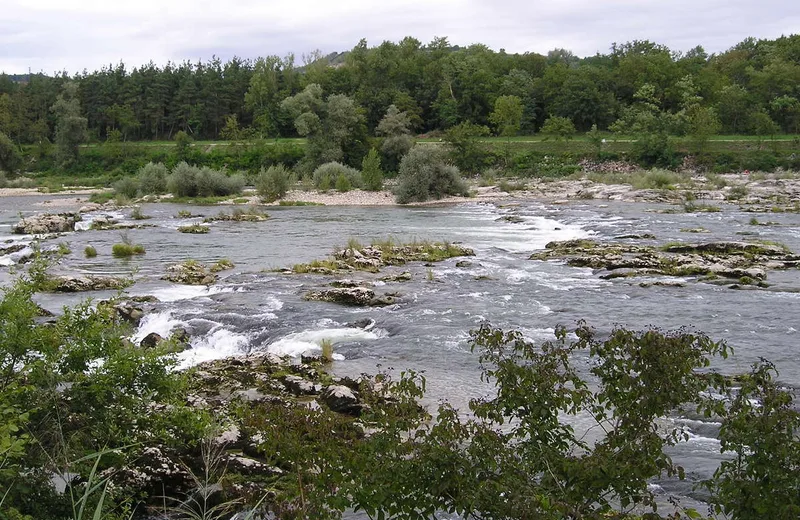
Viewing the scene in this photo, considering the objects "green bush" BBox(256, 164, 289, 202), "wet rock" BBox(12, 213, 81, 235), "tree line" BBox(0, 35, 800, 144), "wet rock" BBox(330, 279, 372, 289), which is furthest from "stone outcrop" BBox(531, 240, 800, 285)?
"tree line" BBox(0, 35, 800, 144)

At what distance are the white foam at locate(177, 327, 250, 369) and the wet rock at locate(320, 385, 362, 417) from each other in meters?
4.52

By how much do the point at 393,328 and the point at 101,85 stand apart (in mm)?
105865

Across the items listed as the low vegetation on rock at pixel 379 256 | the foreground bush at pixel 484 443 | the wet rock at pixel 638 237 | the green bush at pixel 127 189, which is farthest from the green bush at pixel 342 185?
the foreground bush at pixel 484 443

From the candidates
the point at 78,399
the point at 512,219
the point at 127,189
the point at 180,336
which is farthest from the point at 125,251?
the point at 127,189

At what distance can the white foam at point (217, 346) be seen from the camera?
49.6 ft

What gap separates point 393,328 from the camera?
55.1ft

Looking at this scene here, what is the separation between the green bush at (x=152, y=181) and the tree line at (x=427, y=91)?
66.0 feet

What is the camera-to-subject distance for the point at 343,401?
11.0 metres

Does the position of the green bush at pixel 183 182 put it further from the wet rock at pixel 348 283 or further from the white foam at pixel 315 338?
the white foam at pixel 315 338

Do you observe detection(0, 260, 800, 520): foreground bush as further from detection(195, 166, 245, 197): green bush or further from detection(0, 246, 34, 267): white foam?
detection(195, 166, 245, 197): green bush

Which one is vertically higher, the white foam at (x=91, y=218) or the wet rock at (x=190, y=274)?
the wet rock at (x=190, y=274)

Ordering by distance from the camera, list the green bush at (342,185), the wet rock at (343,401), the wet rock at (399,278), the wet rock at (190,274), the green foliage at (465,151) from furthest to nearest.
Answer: the green foliage at (465,151) → the green bush at (342,185) → the wet rock at (190,274) → the wet rock at (399,278) → the wet rock at (343,401)

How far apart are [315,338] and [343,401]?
16.2 ft

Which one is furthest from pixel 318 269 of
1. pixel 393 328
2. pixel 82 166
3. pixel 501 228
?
pixel 82 166
